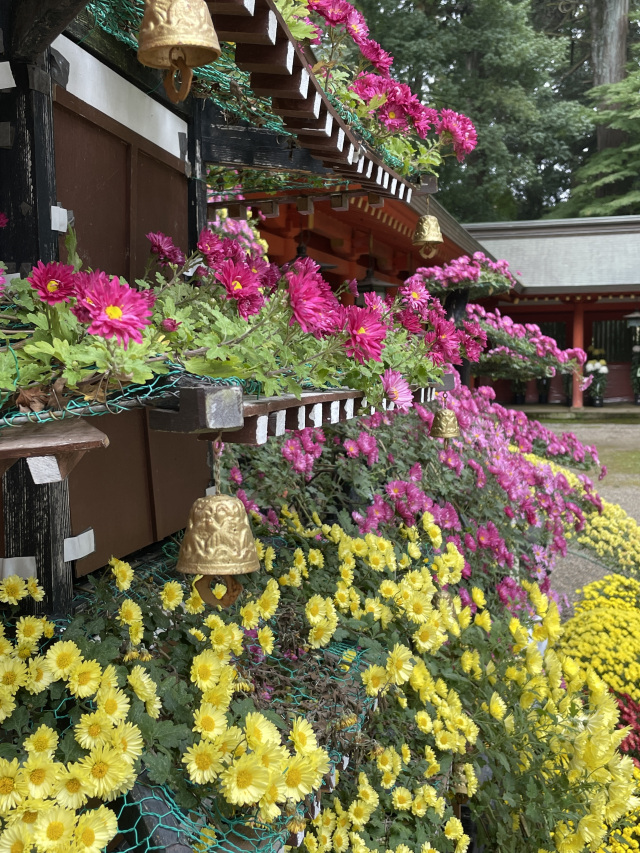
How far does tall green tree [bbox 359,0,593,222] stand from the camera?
18328 mm

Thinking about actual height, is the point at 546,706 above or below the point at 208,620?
below

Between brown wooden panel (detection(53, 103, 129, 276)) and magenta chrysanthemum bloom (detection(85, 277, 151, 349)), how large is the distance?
3.72 ft

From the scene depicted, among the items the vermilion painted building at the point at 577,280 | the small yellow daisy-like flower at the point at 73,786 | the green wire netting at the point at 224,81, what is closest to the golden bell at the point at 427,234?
the green wire netting at the point at 224,81

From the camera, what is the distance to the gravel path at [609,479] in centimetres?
622

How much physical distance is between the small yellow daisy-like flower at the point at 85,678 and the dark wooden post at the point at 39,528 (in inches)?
20.0

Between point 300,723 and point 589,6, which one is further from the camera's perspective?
point 589,6

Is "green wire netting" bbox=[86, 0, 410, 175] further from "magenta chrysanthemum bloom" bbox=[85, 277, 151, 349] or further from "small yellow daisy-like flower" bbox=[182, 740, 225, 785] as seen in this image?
"small yellow daisy-like flower" bbox=[182, 740, 225, 785]

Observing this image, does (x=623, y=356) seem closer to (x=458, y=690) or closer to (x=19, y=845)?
(x=458, y=690)

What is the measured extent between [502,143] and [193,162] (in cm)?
1787

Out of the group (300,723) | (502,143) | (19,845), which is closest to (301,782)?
(300,723)

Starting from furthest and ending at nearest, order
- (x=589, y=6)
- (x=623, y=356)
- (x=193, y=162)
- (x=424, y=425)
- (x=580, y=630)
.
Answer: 1. (x=589, y=6)
2. (x=623, y=356)
3. (x=424, y=425)
4. (x=580, y=630)
5. (x=193, y=162)

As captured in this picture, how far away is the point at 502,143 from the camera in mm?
19125

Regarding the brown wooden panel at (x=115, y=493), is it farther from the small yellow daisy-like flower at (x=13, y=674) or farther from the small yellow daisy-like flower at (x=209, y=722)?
the small yellow daisy-like flower at (x=209, y=722)

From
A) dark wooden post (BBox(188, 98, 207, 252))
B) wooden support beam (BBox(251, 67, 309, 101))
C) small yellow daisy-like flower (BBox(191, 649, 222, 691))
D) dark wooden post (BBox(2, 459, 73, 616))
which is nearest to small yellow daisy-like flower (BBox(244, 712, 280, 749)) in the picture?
small yellow daisy-like flower (BBox(191, 649, 222, 691))
